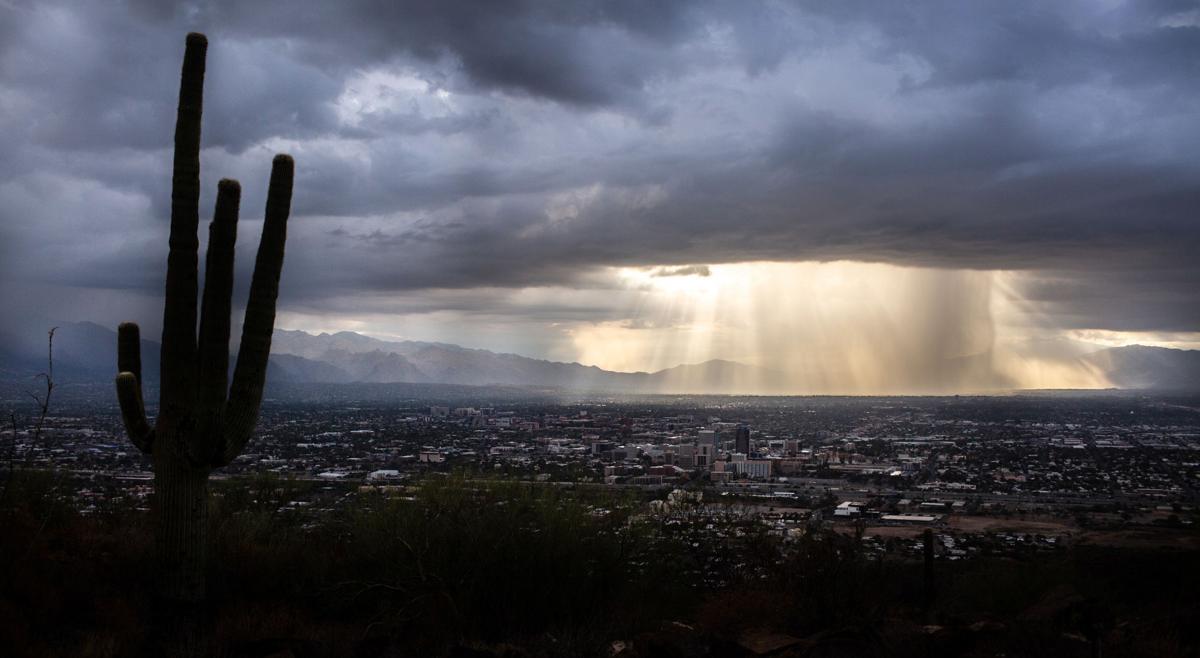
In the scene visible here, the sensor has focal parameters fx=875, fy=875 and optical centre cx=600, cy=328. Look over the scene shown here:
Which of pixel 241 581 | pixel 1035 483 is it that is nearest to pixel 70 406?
pixel 241 581

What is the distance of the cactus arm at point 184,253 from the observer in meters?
13.5

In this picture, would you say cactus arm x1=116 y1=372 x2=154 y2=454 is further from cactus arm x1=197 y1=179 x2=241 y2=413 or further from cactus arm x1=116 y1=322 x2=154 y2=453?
cactus arm x1=197 y1=179 x2=241 y2=413

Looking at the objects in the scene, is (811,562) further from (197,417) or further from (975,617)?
(197,417)

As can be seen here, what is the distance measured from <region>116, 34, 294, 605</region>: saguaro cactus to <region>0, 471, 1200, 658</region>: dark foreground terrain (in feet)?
4.59

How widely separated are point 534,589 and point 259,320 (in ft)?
21.2

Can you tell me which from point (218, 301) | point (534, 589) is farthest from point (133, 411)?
point (534, 589)

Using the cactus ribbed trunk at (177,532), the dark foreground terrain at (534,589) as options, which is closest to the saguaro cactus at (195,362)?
the cactus ribbed trunk at (177,532)

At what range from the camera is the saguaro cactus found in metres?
13.2

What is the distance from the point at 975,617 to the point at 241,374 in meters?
13.1

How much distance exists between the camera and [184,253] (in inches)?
542

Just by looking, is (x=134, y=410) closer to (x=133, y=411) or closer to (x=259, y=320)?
(x=133, y=411)

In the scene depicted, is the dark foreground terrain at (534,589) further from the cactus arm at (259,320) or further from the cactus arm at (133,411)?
the cactus arm at (259,320)

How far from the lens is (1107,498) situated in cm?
3925

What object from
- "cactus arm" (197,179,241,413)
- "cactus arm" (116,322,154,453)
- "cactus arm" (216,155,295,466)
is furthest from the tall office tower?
"cactus arm" (116,322,154,453)
